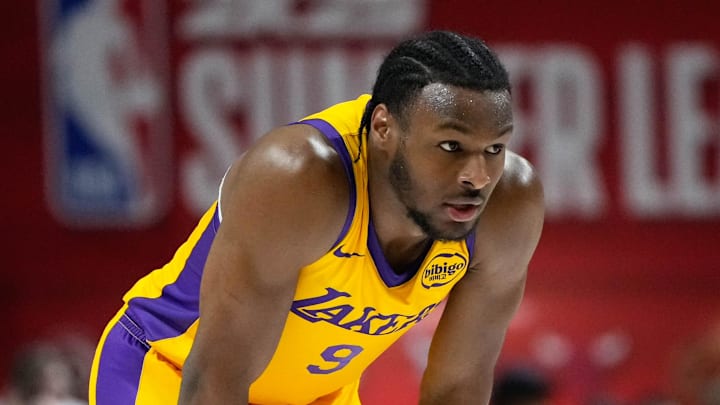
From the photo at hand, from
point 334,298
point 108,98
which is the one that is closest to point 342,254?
point 334,298

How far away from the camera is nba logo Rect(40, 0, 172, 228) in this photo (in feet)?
22.4

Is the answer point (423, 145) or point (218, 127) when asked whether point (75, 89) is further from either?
point (423, 145)

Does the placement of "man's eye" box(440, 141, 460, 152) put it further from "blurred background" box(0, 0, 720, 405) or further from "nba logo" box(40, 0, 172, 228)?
"nba logo" box(40, 0, 172, 228)

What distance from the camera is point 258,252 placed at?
8.27 feet

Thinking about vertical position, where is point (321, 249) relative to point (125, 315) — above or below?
above

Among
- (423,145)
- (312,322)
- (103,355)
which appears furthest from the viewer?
(103,355)

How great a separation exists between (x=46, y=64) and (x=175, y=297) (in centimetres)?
417

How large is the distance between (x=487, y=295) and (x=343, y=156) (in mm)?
562

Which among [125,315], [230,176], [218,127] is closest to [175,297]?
[125,315]

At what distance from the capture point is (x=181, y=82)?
22.5 feet

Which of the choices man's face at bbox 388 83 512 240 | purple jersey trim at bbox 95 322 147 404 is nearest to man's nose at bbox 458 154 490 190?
man's face at bbox 388 83 512 240

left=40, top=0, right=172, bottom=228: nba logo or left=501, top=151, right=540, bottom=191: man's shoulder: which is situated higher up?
left=501, top=151, right=540, bottom=191: man's shoulder

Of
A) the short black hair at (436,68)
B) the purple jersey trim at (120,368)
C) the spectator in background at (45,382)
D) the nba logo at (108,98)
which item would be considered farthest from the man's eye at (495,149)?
the nba logo at (108,98)

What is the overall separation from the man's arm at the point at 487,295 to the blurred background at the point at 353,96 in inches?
148
